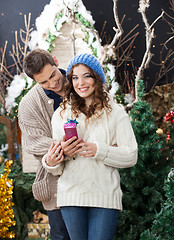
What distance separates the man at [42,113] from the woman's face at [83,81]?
0.39m

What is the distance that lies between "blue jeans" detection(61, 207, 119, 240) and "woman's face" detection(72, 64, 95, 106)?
0.62m

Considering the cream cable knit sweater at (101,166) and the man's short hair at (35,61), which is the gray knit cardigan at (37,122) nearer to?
the man's short hair at (35,61)

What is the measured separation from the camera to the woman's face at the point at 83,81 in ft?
5.88

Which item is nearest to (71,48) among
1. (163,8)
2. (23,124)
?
(163,8)

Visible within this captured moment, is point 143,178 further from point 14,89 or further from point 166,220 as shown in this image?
point 14,89

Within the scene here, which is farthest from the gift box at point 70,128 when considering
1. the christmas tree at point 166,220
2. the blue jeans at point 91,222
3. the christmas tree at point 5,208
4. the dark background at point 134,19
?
the dark background at point 134,19

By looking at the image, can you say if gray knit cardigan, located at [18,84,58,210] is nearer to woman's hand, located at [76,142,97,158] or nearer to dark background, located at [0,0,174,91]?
woman's hand, located at [76,142,97,158]

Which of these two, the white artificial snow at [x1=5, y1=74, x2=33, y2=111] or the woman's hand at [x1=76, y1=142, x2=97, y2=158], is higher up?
the white artificial snow at [x1=5, y1=74, x2=33, y2=111]

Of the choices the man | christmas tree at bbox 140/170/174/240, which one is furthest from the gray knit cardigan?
christmas tree at bbox 140/170/174/240

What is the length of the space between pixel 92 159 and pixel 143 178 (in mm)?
1464

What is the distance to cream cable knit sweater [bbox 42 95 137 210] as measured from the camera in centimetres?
169

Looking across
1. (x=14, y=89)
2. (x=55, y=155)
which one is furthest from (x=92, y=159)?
(x=14, y=89)

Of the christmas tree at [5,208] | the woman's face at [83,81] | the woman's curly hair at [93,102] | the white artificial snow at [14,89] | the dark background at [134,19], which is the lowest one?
the christmas tree at [5,208]

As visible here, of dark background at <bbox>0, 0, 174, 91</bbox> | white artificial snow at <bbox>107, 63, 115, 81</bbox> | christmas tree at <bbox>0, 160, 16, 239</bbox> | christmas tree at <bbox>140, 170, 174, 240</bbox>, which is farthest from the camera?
dark background at <bbox>0, 0, 174, 91</bbox>
